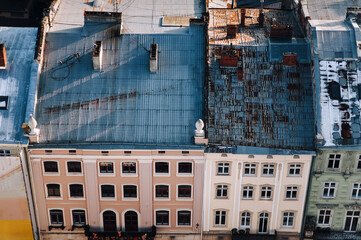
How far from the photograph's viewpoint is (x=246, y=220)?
8131 cm

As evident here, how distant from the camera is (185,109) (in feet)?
256

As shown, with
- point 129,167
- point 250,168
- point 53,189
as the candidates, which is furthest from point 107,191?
point 250,168

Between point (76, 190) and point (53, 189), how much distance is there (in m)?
2.92

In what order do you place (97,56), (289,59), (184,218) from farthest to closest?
(184,218), (289,59), (97,56)

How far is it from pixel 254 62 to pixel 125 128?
746 inches

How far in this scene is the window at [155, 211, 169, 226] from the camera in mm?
80875

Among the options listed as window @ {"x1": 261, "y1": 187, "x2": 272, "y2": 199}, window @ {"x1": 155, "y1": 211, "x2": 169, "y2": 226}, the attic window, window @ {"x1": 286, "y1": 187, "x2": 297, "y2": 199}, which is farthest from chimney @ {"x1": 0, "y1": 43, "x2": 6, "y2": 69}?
window @ {"x1": 286, "y1": 187, "x2": 297, "y2": 199}

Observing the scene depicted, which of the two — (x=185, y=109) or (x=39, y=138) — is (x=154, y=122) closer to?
(x=185, y=109)

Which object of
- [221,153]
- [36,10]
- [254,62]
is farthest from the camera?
[36,10]

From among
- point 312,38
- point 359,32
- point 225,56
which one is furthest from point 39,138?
point 359,32

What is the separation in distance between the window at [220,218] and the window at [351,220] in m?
15.8

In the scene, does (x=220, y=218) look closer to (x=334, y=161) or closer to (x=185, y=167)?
(x=185, y=167)

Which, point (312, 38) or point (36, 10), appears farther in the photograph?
point (36, 10)

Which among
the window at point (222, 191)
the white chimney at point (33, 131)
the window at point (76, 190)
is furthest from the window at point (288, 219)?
the white chimney at point (33, 131)
